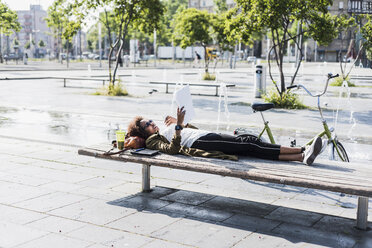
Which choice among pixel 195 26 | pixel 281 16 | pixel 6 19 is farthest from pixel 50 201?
pixel 6 19

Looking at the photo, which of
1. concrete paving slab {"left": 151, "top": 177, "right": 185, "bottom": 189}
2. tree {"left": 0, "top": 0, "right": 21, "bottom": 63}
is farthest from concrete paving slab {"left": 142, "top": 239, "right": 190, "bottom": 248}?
tree {"left": 0, "top": 0, "right": 21, "bottom": 63}

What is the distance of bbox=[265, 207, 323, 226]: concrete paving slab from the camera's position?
471 centimetres

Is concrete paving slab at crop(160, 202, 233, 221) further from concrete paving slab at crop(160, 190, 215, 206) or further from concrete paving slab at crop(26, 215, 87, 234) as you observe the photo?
concrete paving slab at crop(26, 215, 87, 234)

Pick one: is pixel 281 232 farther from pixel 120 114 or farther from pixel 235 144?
pixel 120 114

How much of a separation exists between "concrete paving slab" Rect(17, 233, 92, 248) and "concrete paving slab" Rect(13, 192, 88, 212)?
823 mm

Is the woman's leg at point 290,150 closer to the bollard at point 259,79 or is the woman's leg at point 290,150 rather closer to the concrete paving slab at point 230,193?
the concrete paving slab at point 230,193

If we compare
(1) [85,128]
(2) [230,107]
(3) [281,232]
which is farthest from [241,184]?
(2) [230,107]

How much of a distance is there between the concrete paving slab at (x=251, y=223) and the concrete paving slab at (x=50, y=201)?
68.0 inches

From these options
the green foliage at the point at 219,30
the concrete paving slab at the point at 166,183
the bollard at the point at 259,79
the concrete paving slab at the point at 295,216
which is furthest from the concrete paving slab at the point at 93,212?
the green foliage at the point at 219,30

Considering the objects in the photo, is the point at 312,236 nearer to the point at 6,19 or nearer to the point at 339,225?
the point at 339,225

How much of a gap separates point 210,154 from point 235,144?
285 mm

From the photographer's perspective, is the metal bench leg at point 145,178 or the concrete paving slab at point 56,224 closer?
the concrete paving slab at point 56,224

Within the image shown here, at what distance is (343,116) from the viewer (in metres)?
13.2

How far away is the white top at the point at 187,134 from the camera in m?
5.34
